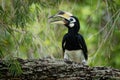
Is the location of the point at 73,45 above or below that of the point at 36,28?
below

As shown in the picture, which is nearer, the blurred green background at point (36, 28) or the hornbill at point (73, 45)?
the blurred green background at point (36, 28)

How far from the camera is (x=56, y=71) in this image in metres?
3.04

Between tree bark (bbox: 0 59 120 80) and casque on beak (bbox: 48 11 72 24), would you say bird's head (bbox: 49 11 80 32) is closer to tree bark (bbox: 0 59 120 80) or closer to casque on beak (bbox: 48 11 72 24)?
casque on beak (bbox: 48 11 72 24)

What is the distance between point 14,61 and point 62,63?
52 cm

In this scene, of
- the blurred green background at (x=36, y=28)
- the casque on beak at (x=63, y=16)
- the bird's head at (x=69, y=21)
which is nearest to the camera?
the blurred green background at (x=36, y=28)

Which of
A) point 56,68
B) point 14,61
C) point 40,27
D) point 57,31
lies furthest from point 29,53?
point 14,61

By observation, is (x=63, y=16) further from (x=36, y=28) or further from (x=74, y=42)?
(x=36, y=28)

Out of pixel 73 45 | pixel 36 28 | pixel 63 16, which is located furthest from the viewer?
pixel 73 45

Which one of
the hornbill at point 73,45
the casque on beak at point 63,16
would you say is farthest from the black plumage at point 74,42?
the casque on beak at point 63,16

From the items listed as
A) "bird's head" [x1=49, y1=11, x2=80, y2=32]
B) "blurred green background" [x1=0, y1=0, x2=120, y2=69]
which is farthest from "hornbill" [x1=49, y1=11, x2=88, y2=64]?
"blurred green background" [x1=0, y1=0, x2=120, y2=69]

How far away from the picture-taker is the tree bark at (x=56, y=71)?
117 inches

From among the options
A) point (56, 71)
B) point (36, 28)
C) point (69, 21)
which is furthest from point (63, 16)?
point (56, 71)

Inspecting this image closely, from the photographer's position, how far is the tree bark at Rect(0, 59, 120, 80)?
2.98 meters

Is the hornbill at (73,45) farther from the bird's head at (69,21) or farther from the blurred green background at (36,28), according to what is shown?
the blurred green background at (36,28)
